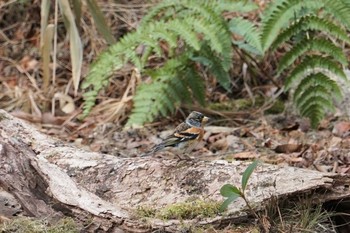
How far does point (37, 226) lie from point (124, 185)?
58cm

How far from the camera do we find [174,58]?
19.1 feet

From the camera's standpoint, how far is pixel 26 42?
7.60 meters

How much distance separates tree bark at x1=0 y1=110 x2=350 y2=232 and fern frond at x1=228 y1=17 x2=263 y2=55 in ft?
6.10

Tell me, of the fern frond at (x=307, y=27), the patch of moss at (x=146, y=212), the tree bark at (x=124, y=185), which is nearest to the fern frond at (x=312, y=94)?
the fern frond at (x=307, y=27)

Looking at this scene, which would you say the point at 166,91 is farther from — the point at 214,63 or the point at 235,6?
the point at 235,6

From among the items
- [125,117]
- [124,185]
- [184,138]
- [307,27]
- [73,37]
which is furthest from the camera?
[125,117]

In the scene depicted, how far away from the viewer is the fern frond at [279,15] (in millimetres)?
5184

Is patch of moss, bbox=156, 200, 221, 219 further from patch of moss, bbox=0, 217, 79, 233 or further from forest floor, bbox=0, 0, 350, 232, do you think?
forest floor, bbox=0, 0, 350, 232

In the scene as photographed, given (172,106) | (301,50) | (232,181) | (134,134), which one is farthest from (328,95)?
(232,181)

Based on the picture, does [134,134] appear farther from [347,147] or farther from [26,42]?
[26,42]

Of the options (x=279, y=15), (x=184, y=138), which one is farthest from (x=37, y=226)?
(x=279, y=15)

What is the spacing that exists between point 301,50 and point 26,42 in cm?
343

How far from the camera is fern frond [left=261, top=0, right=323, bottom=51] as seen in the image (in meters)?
5.18

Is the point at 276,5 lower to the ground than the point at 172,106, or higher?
higher
